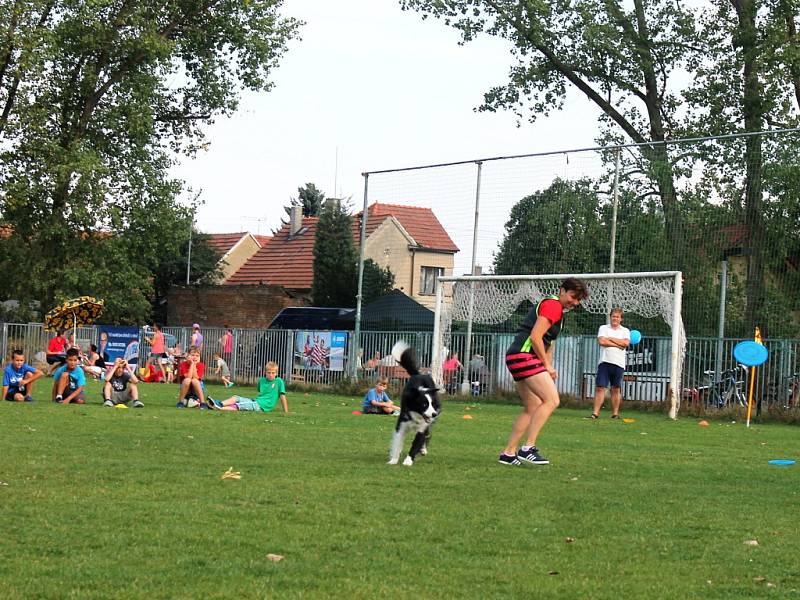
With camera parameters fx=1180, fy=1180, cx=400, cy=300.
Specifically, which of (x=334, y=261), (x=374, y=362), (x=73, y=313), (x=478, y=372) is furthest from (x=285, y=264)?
(x=478, y=372)

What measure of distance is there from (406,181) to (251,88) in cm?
1728

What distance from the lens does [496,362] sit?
27.9 metres

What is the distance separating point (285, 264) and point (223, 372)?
83.7 feet

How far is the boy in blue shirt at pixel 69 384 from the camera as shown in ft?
69.9

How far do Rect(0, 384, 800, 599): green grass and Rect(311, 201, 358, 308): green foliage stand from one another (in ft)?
115

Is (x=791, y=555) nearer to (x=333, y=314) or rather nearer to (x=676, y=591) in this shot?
(x=676, y=591)

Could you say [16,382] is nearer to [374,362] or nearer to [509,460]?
[374,362]

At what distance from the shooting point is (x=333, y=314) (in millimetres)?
40750

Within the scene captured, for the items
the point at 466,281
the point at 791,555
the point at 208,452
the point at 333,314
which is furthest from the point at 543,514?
the point at 333,314

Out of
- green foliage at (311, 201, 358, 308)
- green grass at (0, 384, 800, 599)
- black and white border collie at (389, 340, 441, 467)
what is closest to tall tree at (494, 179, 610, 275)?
green grass at (0, 384, 800, 599)

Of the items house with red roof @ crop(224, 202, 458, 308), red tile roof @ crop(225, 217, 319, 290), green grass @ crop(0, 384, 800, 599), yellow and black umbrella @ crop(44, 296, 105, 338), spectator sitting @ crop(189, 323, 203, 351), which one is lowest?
green grass @ crop(0, 384, 800, 599)

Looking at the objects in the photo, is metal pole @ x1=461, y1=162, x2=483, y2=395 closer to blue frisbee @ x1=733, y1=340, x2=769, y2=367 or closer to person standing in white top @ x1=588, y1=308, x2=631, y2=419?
person standing in white top @ x1=588, y1=308, x2=631, y2=419

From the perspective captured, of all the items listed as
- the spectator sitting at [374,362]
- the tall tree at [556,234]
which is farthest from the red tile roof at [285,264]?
the tall tree at [556,234]

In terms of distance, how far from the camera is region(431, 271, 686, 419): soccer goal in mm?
23141
